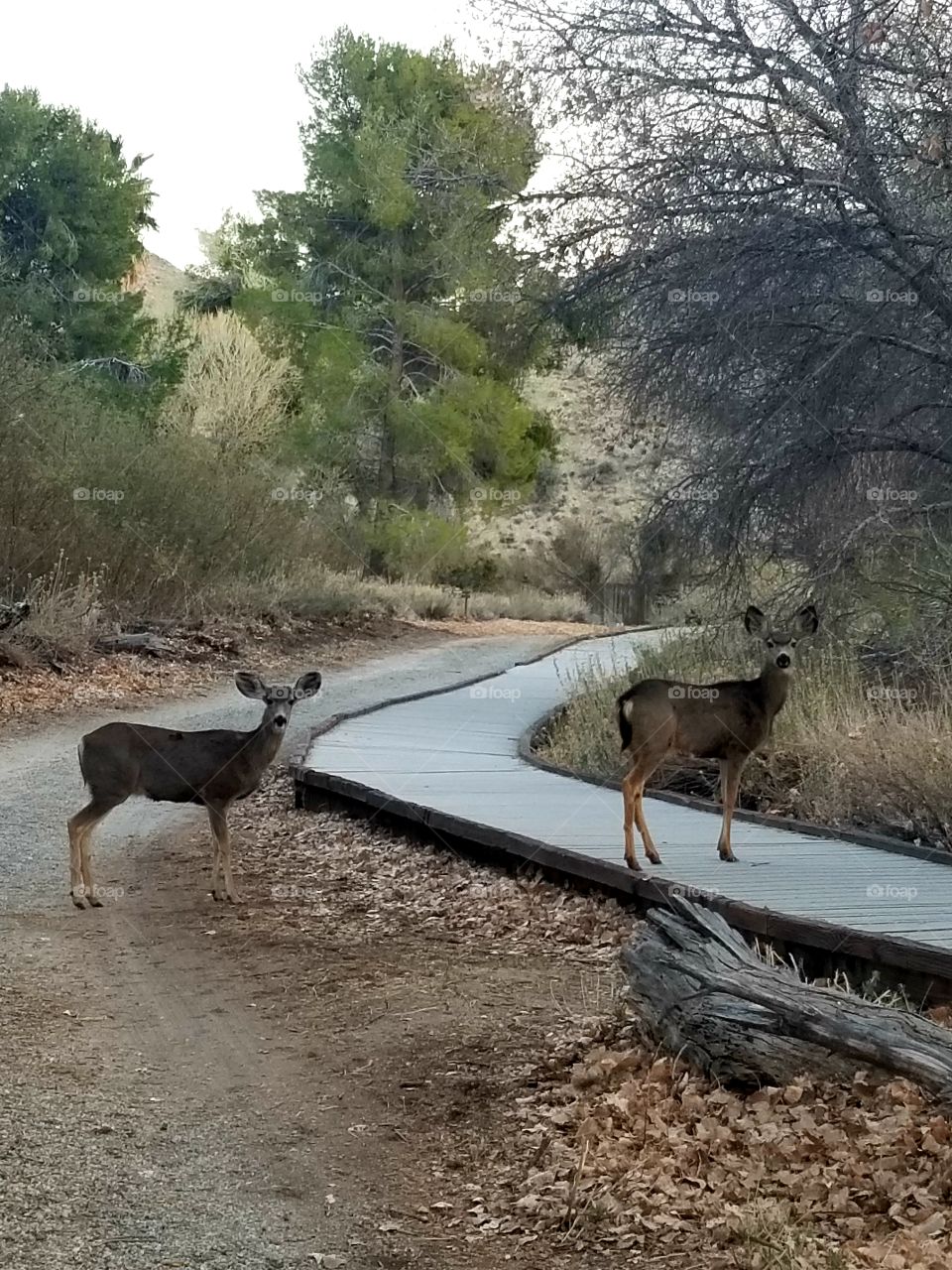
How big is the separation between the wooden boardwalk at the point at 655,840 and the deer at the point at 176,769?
1595 mm

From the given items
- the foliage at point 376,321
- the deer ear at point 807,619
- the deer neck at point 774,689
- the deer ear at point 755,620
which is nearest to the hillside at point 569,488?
the foliage at point 376,321

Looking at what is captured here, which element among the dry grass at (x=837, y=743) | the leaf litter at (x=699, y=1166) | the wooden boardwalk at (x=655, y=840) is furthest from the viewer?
the dry grass at (x=837, y=743)

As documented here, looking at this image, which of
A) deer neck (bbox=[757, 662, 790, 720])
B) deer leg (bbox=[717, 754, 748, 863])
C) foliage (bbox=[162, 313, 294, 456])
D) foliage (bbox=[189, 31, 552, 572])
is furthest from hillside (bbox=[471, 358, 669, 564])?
deer leg (bbox=[717, 754, 748, 863])

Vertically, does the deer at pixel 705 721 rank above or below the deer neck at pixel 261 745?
above

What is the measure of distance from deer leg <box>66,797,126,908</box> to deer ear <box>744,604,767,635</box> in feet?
13.0

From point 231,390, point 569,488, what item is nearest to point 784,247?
point 231,390

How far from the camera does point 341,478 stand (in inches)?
1686

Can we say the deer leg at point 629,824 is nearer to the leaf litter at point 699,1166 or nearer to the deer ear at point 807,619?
the deer ear at point 807,619

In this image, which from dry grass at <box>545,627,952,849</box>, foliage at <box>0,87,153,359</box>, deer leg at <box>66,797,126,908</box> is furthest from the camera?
foliage at <box>0,87,153,359</box>

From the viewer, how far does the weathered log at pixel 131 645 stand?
2291 cm

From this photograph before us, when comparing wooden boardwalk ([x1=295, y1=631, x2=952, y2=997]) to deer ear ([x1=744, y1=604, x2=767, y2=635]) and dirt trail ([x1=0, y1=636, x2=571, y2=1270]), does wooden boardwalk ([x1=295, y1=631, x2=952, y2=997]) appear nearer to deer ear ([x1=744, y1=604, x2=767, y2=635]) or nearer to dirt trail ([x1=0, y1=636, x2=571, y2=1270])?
deer ear ([x1=744, y1=604, x2=767, y2=635])

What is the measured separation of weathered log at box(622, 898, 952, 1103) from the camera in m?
5.68

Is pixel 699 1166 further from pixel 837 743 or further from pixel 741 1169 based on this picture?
pixel 837 743

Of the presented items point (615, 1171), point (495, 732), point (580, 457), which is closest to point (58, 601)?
point (495, 732)
